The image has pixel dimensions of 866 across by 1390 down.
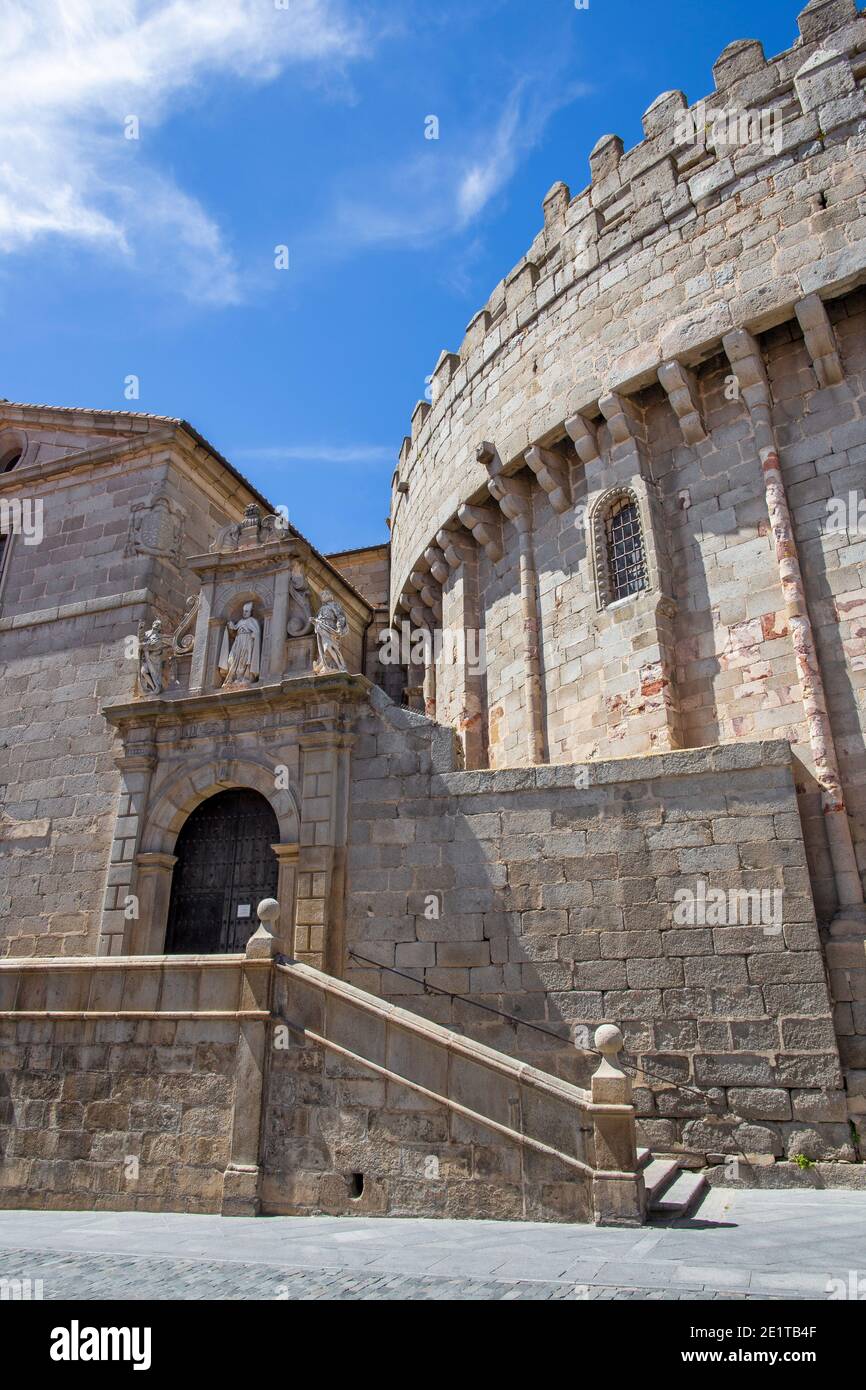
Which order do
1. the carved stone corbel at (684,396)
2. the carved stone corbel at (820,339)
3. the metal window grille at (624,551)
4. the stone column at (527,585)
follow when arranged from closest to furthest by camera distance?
the carved stone corbel at (820,339), the carved stone corbel at (684,396), the metal window grille at (624,551), the stone column at (527,585)

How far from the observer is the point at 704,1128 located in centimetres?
838

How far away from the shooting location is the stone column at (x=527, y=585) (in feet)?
41.7

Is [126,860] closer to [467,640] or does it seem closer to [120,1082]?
[120,1082]

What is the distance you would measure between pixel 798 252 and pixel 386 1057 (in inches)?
405

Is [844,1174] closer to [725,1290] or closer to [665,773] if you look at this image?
[665,773]

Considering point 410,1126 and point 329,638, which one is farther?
point 329,638

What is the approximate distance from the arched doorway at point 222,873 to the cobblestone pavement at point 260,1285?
6508 millimetres

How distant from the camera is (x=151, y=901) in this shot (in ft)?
38.4

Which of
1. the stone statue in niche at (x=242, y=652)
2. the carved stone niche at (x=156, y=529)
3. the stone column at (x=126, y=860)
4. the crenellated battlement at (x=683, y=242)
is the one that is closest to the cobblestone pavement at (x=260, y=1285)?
the stone column at (x=126, y=860)

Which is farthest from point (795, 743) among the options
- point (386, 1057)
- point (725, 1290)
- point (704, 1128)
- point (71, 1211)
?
point (71, 1211)

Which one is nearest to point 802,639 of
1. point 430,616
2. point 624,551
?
point 624,551

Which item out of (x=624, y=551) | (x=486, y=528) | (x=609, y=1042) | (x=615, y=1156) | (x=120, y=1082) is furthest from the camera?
(x=486, y=528)

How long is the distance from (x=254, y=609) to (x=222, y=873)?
3.84 m

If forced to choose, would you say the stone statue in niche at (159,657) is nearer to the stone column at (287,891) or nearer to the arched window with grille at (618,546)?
the stone column at (287,891)
